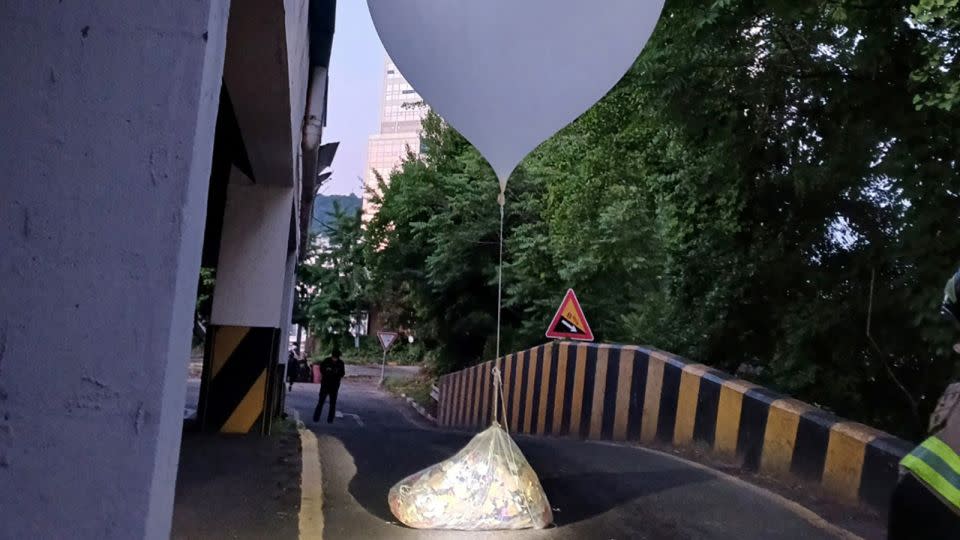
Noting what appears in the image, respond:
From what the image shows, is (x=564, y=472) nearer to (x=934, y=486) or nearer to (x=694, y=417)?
(x=694, y=417)

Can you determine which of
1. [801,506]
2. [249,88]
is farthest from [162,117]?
[801,506]

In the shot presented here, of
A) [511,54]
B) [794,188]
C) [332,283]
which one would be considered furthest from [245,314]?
[332,283]

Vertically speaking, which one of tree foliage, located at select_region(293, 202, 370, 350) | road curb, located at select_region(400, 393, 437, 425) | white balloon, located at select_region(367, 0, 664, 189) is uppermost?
white balloon, located at select_region(367, 0, 664, 189)

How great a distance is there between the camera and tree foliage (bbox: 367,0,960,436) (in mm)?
8180

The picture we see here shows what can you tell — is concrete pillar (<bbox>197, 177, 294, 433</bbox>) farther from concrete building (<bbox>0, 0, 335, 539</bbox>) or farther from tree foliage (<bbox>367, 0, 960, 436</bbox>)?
concrete building (<bbox>0, 0, 335, 539</bbox>)

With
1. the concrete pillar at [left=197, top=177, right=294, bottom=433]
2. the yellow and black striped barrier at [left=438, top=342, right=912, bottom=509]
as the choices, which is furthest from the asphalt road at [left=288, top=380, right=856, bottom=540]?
the concrete pillar at [left=197, top=177, right=294, bottom=433]

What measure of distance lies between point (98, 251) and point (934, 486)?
6.83 ft

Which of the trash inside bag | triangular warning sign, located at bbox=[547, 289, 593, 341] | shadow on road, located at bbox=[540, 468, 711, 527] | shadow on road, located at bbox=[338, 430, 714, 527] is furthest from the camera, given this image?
triangular warning sign, located at bbox=[547, 289, 593, 341]

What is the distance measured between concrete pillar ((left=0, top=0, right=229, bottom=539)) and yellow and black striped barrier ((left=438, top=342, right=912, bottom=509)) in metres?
4.66

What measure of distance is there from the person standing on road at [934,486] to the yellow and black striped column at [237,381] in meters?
6.27

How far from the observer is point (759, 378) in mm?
12203

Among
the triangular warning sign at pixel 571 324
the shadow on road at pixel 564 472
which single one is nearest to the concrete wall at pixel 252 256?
the shadow on road at pixel 564 472

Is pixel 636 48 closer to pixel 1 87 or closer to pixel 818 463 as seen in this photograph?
pixel 1 87

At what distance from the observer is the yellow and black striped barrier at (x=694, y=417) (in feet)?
19.1
